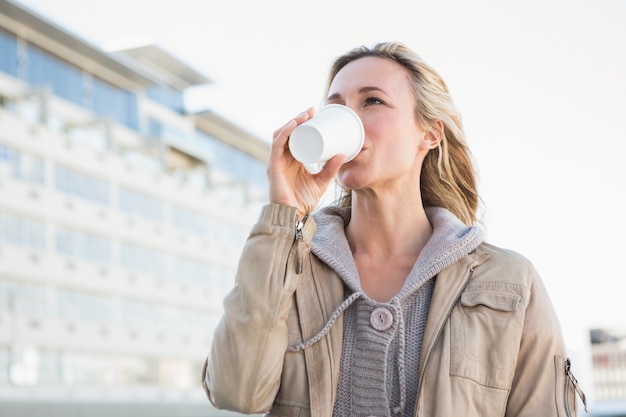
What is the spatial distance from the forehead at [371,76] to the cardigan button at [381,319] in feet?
2.17

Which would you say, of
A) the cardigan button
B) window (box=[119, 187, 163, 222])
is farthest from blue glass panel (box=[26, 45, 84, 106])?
the cardigan button

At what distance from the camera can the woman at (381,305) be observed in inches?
103

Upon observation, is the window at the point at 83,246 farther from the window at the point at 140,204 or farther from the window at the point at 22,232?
the window at the point at 140,204

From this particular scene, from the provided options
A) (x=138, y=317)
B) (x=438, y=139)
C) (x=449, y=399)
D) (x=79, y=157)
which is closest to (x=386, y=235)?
(x=438, y=139)

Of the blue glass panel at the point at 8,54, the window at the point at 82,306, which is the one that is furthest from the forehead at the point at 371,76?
the window at the point at 82,306

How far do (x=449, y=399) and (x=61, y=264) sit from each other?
4983 cm

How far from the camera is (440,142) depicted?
3.15m

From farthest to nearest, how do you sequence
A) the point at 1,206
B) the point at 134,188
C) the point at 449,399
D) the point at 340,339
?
the point at 134,188 → the point at 1,206 → the point at 340,339 → the point at 449,399

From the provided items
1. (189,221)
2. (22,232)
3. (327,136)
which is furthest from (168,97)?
(327,136)

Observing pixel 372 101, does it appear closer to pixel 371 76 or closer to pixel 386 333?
pixel 371 76

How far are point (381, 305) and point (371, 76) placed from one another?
2.28ft

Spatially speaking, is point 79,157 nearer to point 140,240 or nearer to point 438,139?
point 140,240

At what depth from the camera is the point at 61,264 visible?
50.5m

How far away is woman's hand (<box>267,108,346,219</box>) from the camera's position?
2727mm
